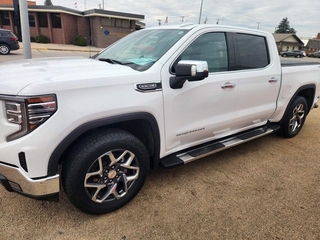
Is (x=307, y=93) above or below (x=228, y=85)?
below

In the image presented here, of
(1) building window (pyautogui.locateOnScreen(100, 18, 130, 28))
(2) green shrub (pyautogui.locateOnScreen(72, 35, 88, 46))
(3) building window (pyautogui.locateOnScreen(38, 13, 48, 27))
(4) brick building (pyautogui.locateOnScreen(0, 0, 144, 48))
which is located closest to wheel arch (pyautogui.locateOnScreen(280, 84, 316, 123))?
(4) brick building (pyautogui.locateOnScreen(0, 0, 144, 48))

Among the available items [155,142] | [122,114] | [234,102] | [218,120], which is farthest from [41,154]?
[234,102]

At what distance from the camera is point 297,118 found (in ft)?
15.4

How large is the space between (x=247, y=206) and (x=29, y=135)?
2243mm

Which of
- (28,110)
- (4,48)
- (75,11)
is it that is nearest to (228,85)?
(28,110)

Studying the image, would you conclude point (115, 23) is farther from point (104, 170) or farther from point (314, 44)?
point (314, 44)

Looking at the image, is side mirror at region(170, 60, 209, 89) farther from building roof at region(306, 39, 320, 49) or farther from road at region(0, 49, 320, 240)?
building roof at region(306, 39, 320, 49)

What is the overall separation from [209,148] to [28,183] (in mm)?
2061

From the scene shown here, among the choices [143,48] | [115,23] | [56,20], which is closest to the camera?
[143,48]

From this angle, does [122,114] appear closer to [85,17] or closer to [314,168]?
[314,168]

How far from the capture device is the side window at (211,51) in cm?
285

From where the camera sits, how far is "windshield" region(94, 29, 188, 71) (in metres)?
2.68

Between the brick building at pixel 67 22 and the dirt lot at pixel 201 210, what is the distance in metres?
29.5

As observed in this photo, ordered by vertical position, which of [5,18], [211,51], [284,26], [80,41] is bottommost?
[211,51]
